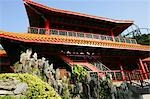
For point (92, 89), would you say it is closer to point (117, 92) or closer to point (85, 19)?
point (117, 92)

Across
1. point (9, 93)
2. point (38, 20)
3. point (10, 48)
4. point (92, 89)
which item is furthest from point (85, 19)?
point (9, 93)

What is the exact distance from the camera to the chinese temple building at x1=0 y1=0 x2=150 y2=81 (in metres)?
12.0

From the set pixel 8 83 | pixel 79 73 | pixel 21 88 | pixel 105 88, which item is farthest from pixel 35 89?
pixel 79 73

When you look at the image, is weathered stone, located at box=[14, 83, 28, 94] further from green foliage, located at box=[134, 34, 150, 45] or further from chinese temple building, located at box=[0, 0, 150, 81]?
green foliage, located at box=[134, 34, 150, 45]

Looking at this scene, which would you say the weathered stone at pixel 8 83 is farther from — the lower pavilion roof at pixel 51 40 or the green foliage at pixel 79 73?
the lower pavilion roof at pixel 51 40

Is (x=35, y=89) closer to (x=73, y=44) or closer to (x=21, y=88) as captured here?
(x=21, y=88)

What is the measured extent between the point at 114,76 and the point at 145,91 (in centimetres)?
212

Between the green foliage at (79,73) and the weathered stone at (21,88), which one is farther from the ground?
the green foliage at (79,73)

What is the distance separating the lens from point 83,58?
45.3 feet

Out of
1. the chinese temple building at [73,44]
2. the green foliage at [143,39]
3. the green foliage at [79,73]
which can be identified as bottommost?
the green foliage at [79,73]

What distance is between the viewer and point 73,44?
1242 centimetres

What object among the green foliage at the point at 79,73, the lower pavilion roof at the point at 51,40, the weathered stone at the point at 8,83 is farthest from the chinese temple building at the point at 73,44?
the weathered stone at the point at 8,83

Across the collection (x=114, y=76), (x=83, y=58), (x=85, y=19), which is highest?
(x=85, y=19)

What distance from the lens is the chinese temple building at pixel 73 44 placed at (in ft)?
39.3
